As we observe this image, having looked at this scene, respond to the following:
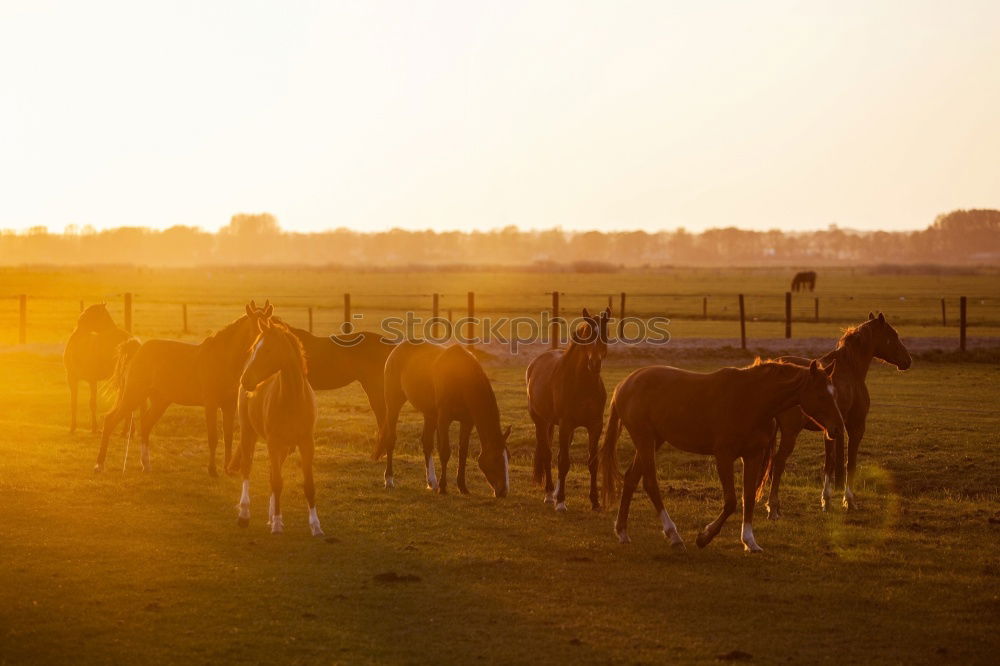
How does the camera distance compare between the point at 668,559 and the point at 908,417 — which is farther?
the point at 908,417

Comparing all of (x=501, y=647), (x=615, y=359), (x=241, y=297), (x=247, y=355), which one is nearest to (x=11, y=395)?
(x=247, y=355)

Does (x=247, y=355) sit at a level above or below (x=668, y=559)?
above

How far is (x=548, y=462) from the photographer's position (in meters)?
13.3

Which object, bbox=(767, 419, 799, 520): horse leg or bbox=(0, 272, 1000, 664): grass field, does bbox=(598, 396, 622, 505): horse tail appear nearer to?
bbox=(0, 272, 1000, 664): grass field

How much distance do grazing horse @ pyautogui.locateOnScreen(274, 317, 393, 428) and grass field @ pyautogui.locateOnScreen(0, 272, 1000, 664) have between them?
1105 mm

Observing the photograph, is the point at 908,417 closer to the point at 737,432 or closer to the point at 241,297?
the point at 737,432

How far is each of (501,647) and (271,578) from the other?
2664 mm

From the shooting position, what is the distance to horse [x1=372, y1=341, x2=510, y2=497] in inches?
522

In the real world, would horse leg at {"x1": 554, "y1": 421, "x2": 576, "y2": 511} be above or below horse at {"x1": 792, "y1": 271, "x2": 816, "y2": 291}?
below

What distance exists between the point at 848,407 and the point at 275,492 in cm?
677

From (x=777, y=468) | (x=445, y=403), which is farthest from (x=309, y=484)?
(x=777, y=468)

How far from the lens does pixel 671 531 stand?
10.8 m

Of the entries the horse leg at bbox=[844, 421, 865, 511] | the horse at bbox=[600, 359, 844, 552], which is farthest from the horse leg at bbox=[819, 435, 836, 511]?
the horse at bbox=[600, 359, 844, 552]

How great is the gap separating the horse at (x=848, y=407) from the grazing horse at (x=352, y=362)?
5.79 metres
